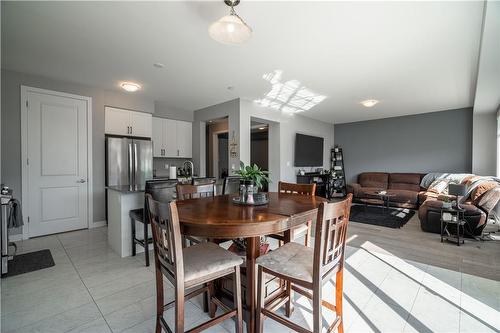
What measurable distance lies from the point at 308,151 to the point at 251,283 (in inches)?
213

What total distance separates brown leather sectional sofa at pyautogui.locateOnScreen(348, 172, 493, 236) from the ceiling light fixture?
4016 millimetres

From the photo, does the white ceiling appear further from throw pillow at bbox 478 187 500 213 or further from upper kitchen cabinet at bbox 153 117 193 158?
throw pillow at bbox 478 187 500 213

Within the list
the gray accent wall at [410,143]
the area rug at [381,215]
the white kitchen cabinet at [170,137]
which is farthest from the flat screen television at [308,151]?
the white kitchen cabinet at [170,137]

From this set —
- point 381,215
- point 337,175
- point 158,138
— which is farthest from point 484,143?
point 158,138

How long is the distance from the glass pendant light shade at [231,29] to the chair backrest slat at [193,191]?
4.47 feet

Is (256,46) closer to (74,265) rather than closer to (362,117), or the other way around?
(74,265)

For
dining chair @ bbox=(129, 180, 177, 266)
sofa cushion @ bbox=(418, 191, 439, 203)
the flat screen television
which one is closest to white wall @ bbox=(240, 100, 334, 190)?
the flat screen television

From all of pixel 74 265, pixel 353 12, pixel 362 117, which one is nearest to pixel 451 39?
pixel 353 12

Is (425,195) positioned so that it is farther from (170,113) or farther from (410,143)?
(170,113)

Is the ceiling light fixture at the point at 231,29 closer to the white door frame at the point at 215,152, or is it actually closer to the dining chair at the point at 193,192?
the dining chair at the point at 193,192

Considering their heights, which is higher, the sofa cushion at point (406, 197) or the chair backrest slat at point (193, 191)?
the chair backrest slat at point (193, 191)

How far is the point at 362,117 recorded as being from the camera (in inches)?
267

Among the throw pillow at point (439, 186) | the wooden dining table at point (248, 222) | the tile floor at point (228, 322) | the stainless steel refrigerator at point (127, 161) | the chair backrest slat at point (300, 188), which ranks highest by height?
the stainless steel refrigerator at point (127, 161)

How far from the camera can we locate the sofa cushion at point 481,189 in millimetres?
3573
